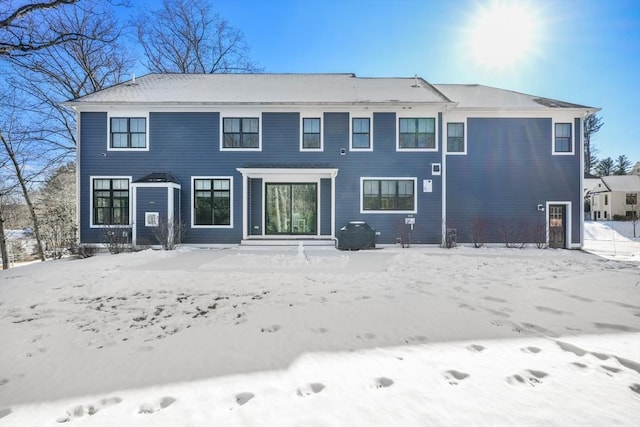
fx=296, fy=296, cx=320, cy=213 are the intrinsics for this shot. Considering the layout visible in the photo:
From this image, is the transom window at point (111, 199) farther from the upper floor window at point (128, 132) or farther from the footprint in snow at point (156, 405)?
the footprint in snow at point (156, 405)

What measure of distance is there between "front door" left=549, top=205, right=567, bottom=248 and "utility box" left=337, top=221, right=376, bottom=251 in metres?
7.77

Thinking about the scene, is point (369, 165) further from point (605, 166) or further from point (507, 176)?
point (605, 166)

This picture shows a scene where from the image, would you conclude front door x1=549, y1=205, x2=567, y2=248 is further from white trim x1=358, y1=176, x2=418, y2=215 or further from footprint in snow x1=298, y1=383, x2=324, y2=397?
footprint in snow x1=298, y1=383, x2=324, y2=397

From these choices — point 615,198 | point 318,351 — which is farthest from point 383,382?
point 615,198

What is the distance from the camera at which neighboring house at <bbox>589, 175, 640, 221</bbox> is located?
34656 millimetres

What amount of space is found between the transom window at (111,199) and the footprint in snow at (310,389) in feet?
39.9

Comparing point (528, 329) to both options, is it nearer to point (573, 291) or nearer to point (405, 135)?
point (573, 291)

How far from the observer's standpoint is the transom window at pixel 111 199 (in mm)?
11953

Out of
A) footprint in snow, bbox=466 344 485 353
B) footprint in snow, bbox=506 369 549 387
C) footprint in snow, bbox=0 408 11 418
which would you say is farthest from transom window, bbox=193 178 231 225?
footprint in snow, bbox=506 369 549 387

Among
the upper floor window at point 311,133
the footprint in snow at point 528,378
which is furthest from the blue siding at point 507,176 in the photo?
the footprint in snow at point 528,378

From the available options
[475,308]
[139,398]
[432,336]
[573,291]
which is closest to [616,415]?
[432,336]

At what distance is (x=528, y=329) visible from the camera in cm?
375

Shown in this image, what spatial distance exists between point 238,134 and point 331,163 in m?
4.05

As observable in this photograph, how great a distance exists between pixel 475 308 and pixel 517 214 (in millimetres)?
9928
